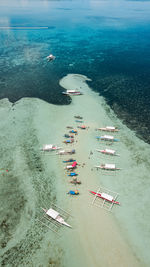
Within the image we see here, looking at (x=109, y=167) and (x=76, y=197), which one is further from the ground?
(x=109, y=167)

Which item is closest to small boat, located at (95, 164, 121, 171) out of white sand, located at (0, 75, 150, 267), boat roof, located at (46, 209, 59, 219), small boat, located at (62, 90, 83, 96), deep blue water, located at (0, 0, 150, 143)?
white sand, located at (0, 75, 150, 267)

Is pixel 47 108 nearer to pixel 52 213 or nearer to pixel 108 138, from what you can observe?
pixel 108 138

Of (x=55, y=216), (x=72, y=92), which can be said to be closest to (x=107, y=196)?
(x=55, y=216)

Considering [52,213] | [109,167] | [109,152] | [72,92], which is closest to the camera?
[52,213]

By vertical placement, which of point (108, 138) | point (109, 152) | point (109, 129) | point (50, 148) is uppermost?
point (109, 129)

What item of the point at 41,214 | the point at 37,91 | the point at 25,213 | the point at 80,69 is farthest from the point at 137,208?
the point at 80,69

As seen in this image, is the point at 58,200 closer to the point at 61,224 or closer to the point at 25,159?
the point at 61,224

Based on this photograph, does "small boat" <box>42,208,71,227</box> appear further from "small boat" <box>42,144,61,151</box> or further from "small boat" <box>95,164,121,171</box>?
"small boat" <box>42,144,61,151</box>

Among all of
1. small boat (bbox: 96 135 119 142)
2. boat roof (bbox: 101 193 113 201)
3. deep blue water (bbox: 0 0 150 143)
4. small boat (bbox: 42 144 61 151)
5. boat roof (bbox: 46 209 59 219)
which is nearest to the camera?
boat roof (bbox: 46 209 59 219)

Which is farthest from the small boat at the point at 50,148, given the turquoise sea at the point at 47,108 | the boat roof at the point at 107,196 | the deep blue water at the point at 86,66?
the deep blue water at the point at 86,66
